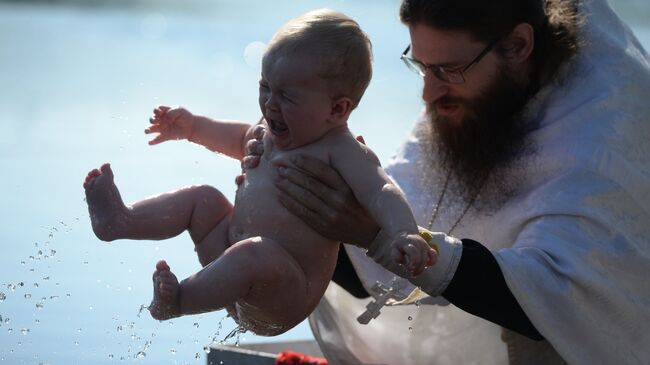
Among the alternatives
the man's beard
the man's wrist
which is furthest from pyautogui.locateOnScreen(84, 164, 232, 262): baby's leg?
the man's beard

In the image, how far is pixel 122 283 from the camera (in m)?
4.08

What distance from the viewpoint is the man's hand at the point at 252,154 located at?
254 cm

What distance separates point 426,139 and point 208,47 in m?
5.80

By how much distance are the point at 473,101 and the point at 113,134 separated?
11.2 feet

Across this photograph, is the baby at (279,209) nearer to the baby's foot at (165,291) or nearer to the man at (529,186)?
the baby's foot at (165,291)

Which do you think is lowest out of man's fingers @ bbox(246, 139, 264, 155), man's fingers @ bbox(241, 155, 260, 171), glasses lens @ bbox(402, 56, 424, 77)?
glasses lens @ bbox(402, 56, 424, 77)

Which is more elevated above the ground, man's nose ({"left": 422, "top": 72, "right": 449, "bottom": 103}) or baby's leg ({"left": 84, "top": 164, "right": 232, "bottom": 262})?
baby's leg ({"left": 84, "top": 164, "right": 232, "bottom": 262})

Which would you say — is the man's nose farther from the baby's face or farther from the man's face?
the baby's face

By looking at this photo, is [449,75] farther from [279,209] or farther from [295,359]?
[295,359]

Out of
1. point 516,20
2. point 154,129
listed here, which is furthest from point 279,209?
point 516,20

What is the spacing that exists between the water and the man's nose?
0.89m

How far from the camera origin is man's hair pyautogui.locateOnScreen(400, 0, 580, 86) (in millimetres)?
2932

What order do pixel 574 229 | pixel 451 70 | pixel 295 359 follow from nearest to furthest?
pixel 574 229 → pixel 451 70 → pixel 295 359

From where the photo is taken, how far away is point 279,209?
2480 mm
